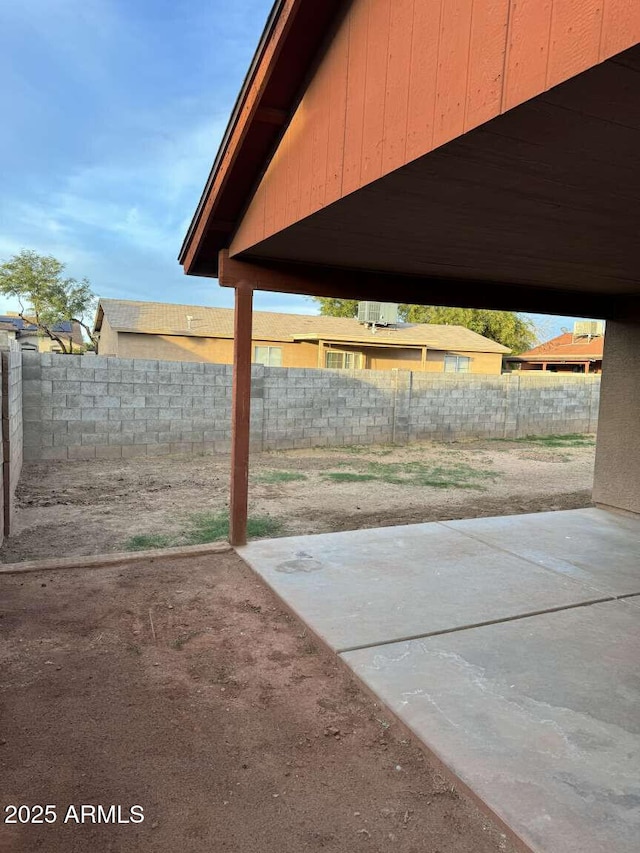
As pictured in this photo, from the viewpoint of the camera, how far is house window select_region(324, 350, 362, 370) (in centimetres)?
2084

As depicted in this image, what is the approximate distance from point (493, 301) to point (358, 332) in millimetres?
16014

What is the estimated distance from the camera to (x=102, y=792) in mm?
2002

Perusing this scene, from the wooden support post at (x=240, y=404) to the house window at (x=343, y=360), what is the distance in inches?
630

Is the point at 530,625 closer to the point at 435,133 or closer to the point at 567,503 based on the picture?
the point at 435,133

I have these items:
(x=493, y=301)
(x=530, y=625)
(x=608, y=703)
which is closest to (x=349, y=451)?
(x=493, y=301)

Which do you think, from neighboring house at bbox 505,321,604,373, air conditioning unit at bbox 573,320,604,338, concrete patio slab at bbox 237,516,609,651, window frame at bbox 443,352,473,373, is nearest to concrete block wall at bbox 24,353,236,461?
concrete patio slab at bbox 237,516,609,651

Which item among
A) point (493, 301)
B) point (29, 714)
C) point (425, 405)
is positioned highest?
point (493, 301)

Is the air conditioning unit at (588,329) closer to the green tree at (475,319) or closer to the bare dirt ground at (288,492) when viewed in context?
the green tree at (475,319)

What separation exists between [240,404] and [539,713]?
10.0ft

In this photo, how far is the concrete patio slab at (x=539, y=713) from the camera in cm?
189

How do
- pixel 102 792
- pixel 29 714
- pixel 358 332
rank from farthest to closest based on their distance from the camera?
1. pixel 358 332
2. pixel 29 714
3. pixel 102 792

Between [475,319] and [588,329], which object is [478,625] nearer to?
[588,329]

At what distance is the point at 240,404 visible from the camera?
466 cm

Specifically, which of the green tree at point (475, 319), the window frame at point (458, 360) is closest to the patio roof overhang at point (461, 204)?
the window frame at point (458, 360)
